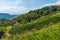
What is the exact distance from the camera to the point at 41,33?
103 ft

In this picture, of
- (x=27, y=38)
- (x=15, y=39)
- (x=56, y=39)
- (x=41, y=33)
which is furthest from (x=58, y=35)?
(x=15, y=39)

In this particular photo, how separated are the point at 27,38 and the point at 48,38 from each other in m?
3.76

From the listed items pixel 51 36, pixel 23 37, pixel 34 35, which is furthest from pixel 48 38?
pixel 23 37

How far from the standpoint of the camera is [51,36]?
30203 mm

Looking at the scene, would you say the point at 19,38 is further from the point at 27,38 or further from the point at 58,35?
the point at 58,35

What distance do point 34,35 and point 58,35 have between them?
13.8 feet

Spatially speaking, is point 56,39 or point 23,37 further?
point 23,37

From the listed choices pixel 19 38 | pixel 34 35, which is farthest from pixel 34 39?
pixel 19 38

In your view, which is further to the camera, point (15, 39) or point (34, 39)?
point (15, 39)

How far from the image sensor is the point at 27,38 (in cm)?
3116

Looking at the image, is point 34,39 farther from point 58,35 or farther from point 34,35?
point 58,35

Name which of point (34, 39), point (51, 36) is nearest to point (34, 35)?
point (34, 39)

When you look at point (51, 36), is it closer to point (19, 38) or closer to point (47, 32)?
point (47, 32)

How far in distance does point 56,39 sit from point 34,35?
162 inches
